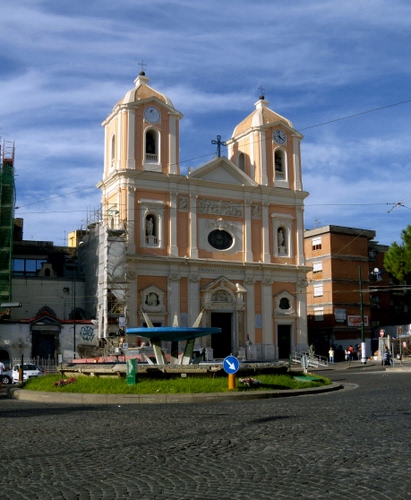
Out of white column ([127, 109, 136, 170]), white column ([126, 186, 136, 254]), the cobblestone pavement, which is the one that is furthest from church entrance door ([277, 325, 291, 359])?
the cobblestone pavement

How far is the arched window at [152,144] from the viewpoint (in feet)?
154

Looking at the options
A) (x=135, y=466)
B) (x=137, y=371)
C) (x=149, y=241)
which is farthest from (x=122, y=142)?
(x=135, y=466)

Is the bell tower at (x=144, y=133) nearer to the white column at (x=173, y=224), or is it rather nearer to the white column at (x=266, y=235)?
the white column at (x=173, y=224)

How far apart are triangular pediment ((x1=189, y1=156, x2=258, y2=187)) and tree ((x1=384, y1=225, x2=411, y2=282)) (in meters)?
16.6

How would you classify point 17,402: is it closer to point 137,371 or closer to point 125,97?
point 137,371

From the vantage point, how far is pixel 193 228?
47156 millimetres

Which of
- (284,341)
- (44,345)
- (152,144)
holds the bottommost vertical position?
(44,345)

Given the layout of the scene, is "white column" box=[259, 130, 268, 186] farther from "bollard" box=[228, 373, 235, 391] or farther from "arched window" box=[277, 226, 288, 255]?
"bollard" box=[228, 373, 235, 391]

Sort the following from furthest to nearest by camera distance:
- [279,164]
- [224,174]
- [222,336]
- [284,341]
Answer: [279,164], [284,341], [224,174], [222,336]

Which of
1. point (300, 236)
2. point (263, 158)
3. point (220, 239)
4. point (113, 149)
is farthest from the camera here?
point (300, 236)

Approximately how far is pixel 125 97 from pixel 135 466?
41.6 m

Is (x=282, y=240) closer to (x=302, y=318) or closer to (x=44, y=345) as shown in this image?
(x=302, y=318)

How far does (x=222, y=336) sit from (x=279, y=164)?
14.6 meters

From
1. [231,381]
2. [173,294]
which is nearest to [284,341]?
[173,294]
